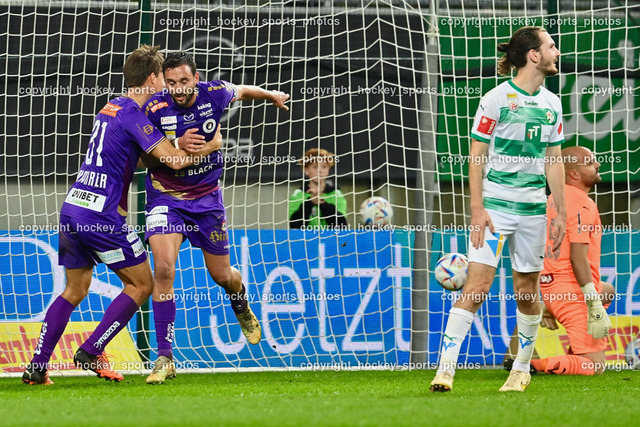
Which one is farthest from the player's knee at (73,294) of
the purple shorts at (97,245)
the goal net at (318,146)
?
the goal net at (318,146)

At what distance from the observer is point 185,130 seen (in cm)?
596

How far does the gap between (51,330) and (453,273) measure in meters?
2.82

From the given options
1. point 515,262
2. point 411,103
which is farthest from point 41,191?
point 515,262

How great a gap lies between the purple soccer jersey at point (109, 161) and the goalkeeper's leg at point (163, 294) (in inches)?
13.3

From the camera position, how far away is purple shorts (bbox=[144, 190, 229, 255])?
5.88 meters

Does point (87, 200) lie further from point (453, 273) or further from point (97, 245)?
point (453, 273)

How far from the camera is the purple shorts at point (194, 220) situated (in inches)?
232

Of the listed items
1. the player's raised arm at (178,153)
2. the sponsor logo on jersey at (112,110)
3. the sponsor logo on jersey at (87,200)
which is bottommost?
the sponsor logo on jersey at (87,200)

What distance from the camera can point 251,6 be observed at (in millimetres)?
8109

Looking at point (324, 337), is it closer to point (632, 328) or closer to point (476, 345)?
point (476, 345)

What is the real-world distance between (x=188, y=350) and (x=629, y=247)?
381 cm

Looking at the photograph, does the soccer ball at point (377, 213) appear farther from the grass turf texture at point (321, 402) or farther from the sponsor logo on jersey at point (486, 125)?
the sponsor logo on jersey at point (486, 125)

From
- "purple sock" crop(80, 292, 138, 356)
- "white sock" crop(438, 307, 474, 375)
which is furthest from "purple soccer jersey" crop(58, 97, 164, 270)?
"white sock" crop(438, 307, 474, 375)

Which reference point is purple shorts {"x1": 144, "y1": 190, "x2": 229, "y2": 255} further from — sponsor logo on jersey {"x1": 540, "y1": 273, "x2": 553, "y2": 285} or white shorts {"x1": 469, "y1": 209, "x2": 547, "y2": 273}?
sponsor logo on jersey {"x1": 540, "y1": 273, "x2": 553, "y2": 285}
